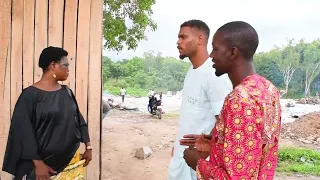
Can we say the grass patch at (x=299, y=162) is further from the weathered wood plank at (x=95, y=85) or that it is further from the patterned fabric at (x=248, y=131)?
the patterned fabric at (x=248, y=131)

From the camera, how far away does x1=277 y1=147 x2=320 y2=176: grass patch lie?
602cm

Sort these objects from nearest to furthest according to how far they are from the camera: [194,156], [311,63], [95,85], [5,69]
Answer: [194,156], [5,69], [95,85], [311,63]

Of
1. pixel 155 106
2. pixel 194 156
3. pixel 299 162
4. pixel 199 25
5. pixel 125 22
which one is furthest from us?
pixel 155 106

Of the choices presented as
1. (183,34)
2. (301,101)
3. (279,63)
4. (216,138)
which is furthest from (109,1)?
(301,101)

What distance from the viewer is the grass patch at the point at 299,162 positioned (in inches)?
237

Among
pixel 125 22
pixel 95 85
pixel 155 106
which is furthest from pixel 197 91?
pixel 155 106

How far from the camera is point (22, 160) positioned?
214 centimetres

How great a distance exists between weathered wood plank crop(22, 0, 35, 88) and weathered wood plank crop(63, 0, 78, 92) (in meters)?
0.29

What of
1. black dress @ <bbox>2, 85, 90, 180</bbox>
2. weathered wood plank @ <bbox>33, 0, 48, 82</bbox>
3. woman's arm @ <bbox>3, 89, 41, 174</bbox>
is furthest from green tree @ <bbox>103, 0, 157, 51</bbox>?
woman's arm @ <bbox>3, 89, 41, 174</bbox>

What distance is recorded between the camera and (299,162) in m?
6.90

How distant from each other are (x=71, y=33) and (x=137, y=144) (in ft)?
15.2

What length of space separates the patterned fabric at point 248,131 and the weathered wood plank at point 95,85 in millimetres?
2268

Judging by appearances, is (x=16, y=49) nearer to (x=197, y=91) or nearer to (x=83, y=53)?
(x=83, y=53)

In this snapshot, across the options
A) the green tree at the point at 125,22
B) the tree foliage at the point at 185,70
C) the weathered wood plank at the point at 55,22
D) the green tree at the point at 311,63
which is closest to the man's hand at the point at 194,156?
the weathered wood plank at the point at 55,22
